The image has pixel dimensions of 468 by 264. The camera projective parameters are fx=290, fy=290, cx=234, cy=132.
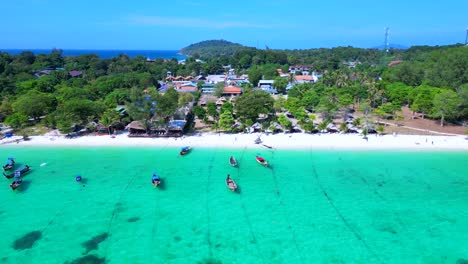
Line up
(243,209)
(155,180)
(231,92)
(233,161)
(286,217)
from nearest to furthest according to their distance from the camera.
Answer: (286,217) < (243,209) < (155,180) < (233,161) < (231,92)

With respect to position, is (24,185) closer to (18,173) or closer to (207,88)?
(18,173)

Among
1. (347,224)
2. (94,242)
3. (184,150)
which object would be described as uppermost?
(184,150)

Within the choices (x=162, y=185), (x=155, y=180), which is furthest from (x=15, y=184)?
(x=162, y=185)

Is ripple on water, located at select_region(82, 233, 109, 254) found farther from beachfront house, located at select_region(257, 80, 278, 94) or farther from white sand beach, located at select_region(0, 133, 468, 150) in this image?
beachfront house, located at select_region(257, 80, 278, 94)

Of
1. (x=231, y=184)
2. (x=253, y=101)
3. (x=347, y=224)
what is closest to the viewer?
(x=347, y=224)

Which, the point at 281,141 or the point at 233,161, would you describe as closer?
the point at 233,161
